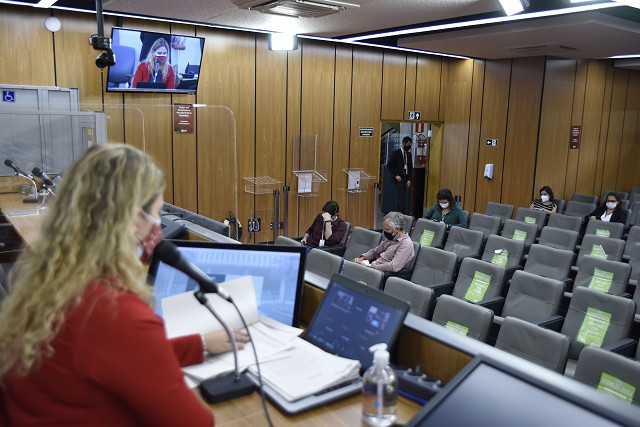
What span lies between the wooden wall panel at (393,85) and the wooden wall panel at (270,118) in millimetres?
1918

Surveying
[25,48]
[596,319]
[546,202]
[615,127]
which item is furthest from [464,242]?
[615,127]

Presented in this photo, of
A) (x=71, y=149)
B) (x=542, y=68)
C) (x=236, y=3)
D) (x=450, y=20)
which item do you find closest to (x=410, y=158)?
(x=542, y=68)

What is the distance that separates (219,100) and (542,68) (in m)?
5.14

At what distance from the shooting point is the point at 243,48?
7602mm

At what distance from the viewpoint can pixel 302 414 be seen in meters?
1.34

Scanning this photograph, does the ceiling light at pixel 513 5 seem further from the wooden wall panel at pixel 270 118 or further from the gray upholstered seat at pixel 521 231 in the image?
the wooden wall panel at pixel 270 118

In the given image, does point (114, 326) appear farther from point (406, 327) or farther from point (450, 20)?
point (450, 20)

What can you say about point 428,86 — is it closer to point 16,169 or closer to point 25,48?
point 25,48

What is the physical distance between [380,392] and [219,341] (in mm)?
498

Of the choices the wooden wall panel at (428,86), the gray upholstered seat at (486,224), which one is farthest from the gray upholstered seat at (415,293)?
the wooden wall panel at (428,86)

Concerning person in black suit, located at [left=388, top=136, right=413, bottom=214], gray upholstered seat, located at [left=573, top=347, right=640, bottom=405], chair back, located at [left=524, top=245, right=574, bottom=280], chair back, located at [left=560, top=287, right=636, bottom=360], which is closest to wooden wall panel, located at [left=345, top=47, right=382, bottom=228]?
person in black suit, located at [left=388, top=136, right=413, bottom=214]

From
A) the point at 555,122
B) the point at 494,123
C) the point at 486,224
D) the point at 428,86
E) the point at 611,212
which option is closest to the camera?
the point at 486,224

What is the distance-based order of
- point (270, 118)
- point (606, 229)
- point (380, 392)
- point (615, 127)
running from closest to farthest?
point (380, 392), point (606, 229), point (270, 118), point (615, 127)

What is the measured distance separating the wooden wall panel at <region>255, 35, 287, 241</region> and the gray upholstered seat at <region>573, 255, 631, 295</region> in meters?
4.55
